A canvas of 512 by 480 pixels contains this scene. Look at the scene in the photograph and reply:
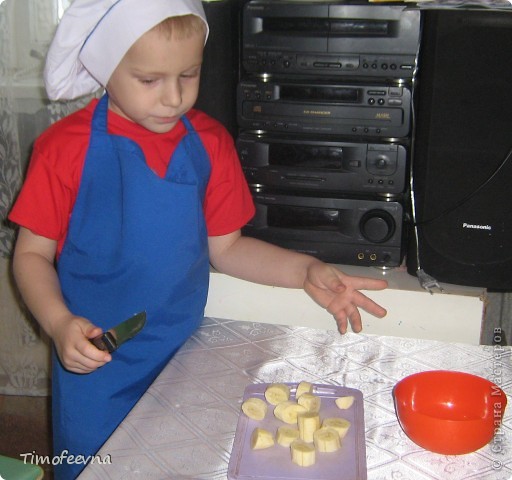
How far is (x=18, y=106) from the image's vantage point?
170 centimetres

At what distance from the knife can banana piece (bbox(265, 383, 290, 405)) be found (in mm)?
166

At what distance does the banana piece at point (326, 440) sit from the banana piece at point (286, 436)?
0.02 m

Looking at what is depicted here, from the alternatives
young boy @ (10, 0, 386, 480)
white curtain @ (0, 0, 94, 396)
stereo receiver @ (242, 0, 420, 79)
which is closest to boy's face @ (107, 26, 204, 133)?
young boy @ (10, 0, 386, 480)

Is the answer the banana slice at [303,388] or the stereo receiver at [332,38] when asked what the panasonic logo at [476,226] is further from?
the banana slice at [303,388]

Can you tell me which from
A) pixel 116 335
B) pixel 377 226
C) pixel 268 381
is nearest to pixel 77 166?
pixel 116 335

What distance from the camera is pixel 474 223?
1.24 meters

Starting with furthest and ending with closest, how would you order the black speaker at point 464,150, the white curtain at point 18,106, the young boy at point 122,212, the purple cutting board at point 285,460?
1. the white curtain at point 18,106
2. the black speaker at point 464,150
3. the young boy at point 122,212
4. the purple cutting board at point 285,460

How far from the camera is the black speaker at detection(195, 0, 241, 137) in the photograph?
1332mm

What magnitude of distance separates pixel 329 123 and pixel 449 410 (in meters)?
0.63

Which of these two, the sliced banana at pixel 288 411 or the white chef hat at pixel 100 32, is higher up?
the white chef hat at pixel 100 32

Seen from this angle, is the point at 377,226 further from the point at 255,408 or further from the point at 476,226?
the point at 255,408

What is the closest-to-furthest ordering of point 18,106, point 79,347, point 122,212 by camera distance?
point 79,347 < point 122,212 < point 18,106

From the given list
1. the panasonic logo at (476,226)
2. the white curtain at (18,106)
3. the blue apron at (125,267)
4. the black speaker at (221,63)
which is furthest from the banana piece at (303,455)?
the white curtain at (18,106)

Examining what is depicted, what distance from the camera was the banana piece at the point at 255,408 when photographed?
0.79 meters
